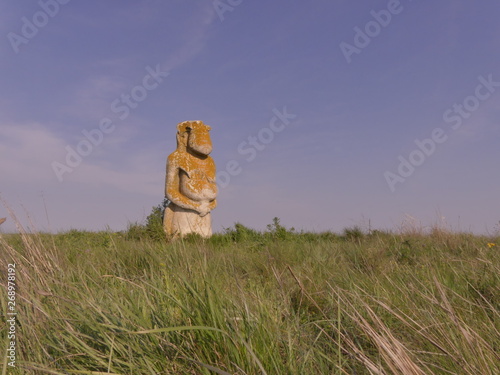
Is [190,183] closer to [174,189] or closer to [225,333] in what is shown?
[174,189]

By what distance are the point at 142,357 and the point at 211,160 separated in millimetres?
8397

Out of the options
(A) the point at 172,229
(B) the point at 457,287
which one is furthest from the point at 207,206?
(B) the point at 457,287

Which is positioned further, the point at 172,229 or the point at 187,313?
the point at 172,229

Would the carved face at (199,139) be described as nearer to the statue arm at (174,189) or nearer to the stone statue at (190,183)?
the stone statue at (190,183)

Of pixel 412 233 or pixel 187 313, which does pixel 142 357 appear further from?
pixel 412 233

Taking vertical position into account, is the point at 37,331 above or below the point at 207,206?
below

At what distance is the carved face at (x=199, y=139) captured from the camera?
957 cm

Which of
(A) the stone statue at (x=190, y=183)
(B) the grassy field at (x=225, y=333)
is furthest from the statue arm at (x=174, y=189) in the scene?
(B) the grassy field at (x=225, y=333)

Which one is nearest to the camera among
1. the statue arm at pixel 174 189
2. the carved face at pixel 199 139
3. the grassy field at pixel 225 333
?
the grassy field at pixel 225 333

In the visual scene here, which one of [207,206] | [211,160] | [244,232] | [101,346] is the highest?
[211,160]

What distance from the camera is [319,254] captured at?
5.29 meters

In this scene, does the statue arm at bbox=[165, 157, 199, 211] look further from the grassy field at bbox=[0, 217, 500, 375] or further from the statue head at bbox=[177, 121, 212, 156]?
the grassy field at bbox=[0, 217, 500, 375]

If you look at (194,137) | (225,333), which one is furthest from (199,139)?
(225,333)

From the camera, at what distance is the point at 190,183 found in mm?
9328
